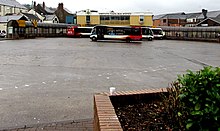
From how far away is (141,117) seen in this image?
382 centimetres

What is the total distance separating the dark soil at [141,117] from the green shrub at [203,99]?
732 millimetres

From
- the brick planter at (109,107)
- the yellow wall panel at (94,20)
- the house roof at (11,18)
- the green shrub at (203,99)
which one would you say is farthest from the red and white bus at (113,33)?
the green shrub at (203,99)

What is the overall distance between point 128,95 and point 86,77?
622 centimetres

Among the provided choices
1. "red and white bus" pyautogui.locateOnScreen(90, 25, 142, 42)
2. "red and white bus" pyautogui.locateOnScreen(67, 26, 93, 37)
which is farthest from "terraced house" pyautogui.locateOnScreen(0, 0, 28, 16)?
"red and white bus" pyautogui.locateOnScreen(90, 25, 142, 42)

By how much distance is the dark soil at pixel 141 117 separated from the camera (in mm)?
3449

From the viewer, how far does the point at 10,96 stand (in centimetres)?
717

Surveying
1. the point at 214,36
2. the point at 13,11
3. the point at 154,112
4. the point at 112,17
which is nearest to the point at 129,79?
the point at 154,112

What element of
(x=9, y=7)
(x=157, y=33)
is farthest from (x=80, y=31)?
(x=9, y=7)

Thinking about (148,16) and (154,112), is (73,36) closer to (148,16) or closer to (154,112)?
(148,16)

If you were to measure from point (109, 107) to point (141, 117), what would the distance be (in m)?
0.48

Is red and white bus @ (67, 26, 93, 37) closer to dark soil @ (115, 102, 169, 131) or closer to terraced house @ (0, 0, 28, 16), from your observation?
terraced house @ (0, 0, 28, 16)

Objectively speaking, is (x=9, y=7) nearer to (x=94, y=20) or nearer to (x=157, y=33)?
(x=94, y=20)

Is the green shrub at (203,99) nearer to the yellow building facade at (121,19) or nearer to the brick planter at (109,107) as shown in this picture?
the brick planter at (109,107)

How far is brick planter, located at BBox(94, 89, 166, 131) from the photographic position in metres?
3.07
